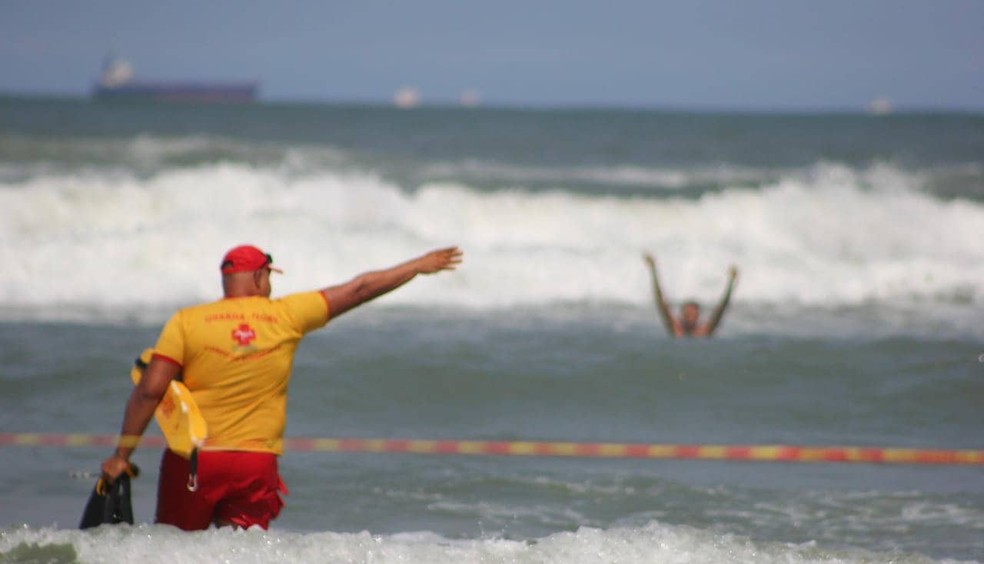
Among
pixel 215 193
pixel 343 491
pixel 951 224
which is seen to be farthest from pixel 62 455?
pixel 951 224

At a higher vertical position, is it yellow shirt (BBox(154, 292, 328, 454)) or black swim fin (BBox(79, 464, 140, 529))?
yellow shirt (BBox(154, 292, 328, 454))

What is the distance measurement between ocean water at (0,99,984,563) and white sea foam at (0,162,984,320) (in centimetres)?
7

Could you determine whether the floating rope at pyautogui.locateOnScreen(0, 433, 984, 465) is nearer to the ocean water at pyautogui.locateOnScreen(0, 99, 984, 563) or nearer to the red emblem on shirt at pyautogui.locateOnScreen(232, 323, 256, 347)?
the ocean water at pyautogui.locateOnScreen(0, 99, 984, 563)

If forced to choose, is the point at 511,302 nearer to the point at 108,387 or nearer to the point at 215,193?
the point at 108,387

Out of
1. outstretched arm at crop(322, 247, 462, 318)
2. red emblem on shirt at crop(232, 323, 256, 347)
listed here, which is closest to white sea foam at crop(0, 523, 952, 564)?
red emblem on shirt at crop(232, 323, 256, 347)

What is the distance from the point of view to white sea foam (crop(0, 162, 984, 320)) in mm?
17156

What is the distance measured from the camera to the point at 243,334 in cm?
525

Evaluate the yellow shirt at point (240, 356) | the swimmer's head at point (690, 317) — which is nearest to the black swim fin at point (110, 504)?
the yellow shirt at point (240, 356)

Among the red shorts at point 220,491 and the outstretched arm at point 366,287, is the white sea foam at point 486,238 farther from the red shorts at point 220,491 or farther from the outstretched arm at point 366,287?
the outstretched arm at point 366,287

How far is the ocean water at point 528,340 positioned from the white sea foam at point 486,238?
0.22ft

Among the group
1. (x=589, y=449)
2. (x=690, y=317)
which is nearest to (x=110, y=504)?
(x=589, y=449)

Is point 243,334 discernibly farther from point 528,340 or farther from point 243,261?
point 528,340

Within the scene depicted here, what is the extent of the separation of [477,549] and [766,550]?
4.10 feet

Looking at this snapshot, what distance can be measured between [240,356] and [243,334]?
82mm
